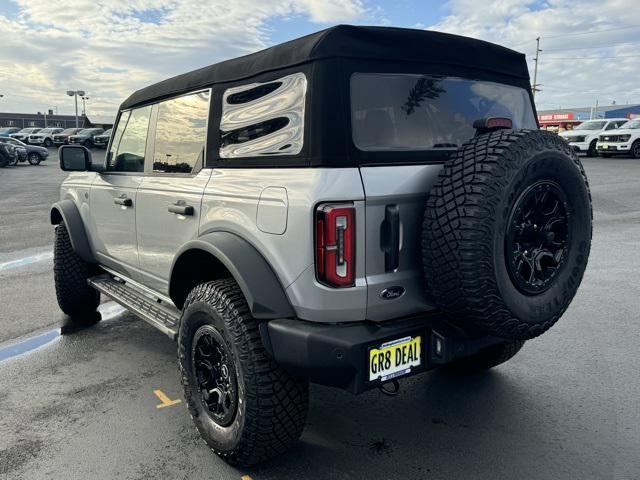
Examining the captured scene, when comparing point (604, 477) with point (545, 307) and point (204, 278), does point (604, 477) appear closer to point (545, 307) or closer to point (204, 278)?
point (545, 307)

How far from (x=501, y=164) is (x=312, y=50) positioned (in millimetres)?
938

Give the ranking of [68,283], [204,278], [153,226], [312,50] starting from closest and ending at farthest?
[312,50]
[204,278]
[153,226]
[68,283]

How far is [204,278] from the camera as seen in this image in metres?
3.07

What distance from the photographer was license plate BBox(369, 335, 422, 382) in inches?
88.1

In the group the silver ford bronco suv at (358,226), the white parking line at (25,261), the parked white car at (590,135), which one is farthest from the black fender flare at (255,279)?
the parked white car at (590,135)

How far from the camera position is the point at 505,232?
220 cm

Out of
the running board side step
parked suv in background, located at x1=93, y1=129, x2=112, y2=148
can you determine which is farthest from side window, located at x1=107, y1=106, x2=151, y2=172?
parked suv in background, located at x1=93, y1=129, x2=112, y2=148

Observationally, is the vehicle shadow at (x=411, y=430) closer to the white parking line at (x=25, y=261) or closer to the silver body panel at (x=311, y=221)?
the silver body panel at (x=311, y=221)

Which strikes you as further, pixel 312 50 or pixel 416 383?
pixel 416 383

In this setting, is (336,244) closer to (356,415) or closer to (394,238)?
(394,238)

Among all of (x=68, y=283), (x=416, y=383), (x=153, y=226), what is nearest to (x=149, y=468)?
(x=153, y=226)

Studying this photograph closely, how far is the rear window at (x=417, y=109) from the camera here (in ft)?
7.92

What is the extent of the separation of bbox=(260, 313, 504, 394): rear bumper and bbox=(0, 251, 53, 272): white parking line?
5587 mm

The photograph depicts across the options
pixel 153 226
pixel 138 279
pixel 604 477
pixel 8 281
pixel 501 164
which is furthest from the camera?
pixel 8 281
